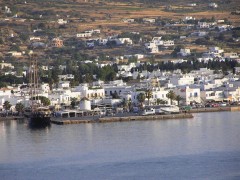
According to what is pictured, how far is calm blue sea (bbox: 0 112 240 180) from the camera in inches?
1128

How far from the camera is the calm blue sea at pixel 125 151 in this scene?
2864cm

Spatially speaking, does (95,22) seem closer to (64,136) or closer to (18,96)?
(18,96)

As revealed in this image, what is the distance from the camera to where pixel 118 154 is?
3155 centimetres

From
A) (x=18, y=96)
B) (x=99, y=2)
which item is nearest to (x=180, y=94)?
(x=18, y=96)

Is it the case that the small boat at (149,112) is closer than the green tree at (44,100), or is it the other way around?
the small boat at (149,112)

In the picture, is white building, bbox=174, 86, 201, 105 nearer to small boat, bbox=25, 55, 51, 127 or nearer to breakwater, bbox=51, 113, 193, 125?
small boat, bbox=25, 55, 51, 127

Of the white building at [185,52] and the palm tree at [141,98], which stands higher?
the white building at [185,52]

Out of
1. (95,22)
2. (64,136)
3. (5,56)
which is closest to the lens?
(64,136)

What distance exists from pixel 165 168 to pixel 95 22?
58.5 meters

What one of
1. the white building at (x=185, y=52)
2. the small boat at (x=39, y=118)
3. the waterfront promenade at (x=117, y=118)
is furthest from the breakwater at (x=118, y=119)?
the white building at (x=185, y=52)

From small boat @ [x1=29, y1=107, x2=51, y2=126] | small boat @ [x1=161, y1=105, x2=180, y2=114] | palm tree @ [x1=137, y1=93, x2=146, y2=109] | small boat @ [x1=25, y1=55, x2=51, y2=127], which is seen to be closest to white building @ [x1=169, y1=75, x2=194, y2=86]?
palm tree @ [x1=137, y1=93, x2=146, y2=109]

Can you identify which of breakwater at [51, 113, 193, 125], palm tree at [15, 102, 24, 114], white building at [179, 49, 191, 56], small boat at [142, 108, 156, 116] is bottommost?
breakwater at [51, 113, 193, 125]

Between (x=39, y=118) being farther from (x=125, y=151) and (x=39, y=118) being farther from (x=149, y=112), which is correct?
(x=125, y=151)

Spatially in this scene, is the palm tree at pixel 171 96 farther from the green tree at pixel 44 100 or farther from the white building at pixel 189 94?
the green tree at pixel 44 100
